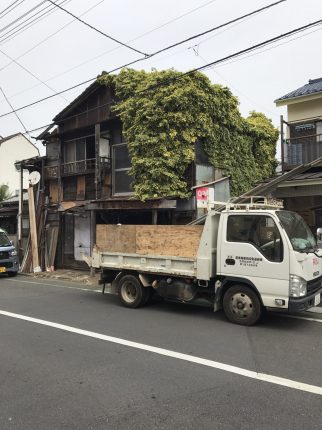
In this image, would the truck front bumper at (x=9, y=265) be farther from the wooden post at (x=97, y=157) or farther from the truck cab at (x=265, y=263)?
the truck cab at (x=265, y=263)

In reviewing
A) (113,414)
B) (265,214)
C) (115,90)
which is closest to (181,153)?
(115,90)

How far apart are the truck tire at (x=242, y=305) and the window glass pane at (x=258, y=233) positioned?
2.65 feet

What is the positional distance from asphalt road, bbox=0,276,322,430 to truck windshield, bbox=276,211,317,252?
1.49 metres

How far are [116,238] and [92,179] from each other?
28.4ft

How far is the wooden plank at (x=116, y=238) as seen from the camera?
988cm

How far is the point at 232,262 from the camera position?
8219 millimetres

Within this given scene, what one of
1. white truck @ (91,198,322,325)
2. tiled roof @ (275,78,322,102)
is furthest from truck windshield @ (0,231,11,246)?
tiled roof @ (275,78,322,102)

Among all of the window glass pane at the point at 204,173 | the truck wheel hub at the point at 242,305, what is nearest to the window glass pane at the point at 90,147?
the window glass pane at the point at 204,173

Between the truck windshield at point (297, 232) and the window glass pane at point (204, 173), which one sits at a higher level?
the window glass pane at point (204, 173)

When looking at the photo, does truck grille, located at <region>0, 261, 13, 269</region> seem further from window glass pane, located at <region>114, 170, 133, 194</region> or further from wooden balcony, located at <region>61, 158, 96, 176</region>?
window glass pane, located at <region>114, 170, 133, 194</region>

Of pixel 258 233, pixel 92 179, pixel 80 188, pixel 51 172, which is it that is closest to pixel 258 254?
pixel 258 233

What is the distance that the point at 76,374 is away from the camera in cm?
546

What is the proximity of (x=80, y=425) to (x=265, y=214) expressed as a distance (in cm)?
517

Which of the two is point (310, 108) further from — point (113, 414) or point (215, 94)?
point (113, 414)
